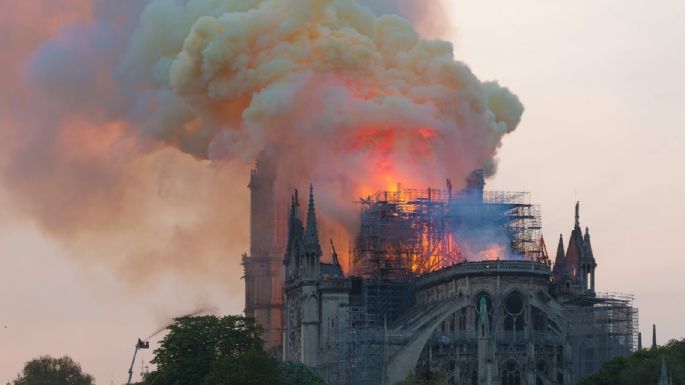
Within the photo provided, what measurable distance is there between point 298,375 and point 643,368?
84.7 ft

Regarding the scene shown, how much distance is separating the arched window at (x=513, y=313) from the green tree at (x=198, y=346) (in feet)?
70.3

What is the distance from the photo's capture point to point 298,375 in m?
174

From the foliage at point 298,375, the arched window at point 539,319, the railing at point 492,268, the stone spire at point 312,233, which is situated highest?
the stone spire at point 312,233

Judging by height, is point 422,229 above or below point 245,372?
above

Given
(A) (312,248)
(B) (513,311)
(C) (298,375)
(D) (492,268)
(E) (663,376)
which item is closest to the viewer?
(E) (663,376)

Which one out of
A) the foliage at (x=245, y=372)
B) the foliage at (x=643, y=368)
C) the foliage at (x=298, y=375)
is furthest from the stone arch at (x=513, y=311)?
the foliage at (x=245, y=372)

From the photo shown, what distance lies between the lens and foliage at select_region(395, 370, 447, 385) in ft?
554

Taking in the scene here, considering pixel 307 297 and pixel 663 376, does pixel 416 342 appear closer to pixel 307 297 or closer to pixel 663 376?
pixel 307 297

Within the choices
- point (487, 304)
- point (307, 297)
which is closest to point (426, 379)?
point (487, 304)

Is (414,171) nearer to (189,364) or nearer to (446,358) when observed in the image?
(446,358)

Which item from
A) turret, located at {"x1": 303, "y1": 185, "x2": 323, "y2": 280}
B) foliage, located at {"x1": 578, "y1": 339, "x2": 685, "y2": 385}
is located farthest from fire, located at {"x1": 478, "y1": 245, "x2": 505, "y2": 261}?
foliage, located at {"x1": 578, "y1": 339, "x2": 685, "y2": 385}

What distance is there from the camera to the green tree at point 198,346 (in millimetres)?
176000

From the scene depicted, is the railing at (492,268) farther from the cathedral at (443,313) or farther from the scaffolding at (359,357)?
the scaffolding at (359,357)

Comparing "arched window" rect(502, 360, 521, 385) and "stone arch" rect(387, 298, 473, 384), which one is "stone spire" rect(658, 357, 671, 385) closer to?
"arched window" rect(502, 360, 521, 385)
